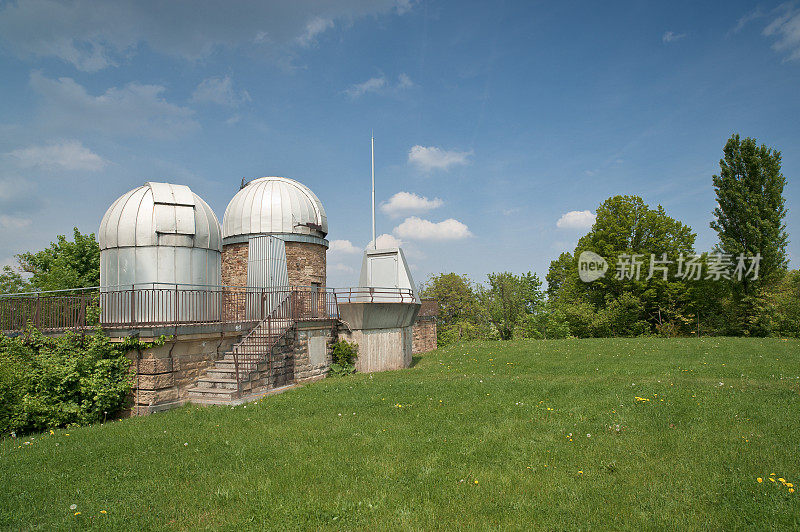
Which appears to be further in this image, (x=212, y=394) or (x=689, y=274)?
(x=689, y=274)

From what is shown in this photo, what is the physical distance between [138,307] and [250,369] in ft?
16.4

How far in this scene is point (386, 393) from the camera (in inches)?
510

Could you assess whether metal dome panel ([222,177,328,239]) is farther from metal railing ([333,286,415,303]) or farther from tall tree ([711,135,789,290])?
tall tree ([711,135,789,290])

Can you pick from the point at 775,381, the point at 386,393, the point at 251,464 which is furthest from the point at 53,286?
the point at 775,381

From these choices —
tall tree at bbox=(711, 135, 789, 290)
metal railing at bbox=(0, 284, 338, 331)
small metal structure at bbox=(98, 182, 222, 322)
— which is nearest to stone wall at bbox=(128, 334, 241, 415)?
metal railing at bbox=(0, 284, 338, 331)

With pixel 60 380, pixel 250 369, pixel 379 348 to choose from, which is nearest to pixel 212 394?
pixel 250 369

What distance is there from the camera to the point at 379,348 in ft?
61.3

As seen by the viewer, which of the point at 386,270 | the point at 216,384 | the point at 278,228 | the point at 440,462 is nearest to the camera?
the point at 440,462

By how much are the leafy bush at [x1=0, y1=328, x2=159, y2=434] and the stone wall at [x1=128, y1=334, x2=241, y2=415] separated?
0.30 metres

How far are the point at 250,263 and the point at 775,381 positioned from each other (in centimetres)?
1952

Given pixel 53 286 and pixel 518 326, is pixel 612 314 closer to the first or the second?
pixel 518 326

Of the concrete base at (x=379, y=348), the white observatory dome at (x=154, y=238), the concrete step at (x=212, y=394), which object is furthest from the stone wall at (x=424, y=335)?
the concrete step at (x=212, y=394)

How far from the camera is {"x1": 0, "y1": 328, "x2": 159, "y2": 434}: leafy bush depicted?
37.3ft

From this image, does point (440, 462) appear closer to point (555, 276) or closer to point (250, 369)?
point (250, 369)
